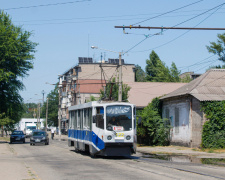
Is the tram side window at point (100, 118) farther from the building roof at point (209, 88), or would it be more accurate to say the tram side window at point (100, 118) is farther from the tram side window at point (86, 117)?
the building roof at point (209, 88)

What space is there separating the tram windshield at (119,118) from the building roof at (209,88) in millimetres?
9302

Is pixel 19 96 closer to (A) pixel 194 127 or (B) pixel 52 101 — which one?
(A) pixel 194 127

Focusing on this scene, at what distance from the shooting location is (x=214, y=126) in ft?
98.6

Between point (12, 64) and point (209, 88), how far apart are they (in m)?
22.8

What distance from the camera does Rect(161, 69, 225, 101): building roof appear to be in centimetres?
3123

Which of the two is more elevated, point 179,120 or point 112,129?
point 179,120

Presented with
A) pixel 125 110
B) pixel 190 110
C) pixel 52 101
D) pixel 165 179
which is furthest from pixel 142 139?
pixel 52 101

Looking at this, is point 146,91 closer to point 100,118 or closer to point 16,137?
point 16,137

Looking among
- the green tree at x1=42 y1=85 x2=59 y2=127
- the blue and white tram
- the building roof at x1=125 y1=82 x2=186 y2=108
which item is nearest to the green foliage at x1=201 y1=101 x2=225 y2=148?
the blue and white tram

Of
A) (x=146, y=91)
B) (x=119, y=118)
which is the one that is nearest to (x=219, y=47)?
(x=146, y=91)

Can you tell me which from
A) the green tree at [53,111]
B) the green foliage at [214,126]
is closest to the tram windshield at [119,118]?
the green foliage at [214,126]

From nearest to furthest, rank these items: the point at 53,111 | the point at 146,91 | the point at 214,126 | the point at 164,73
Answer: the point at 214,126 < the point at 146,91 < the point at 164,73 < the point at 53,111

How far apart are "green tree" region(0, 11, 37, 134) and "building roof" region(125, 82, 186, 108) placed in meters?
17.3

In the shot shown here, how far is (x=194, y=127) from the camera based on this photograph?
32062 millimetres
